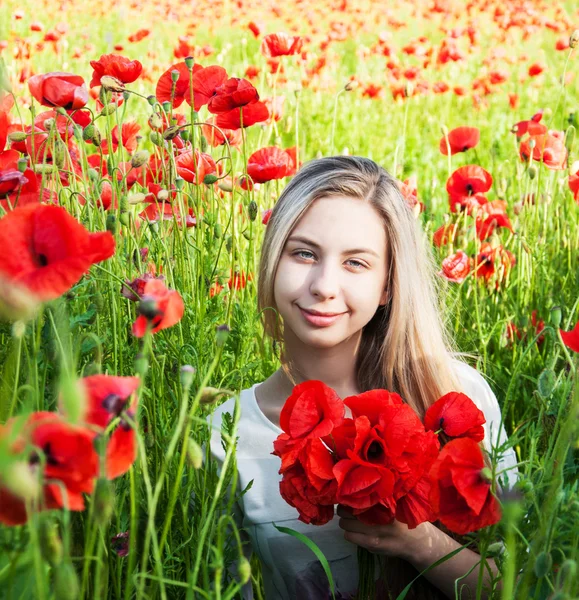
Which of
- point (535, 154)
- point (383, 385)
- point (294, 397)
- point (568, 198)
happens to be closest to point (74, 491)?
point (294, 397)

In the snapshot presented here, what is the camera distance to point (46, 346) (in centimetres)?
116

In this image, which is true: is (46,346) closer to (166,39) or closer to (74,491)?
(74,491)

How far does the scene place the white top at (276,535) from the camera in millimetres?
1546

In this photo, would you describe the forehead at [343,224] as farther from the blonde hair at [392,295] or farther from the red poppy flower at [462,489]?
the red poppy flower at [462,489]

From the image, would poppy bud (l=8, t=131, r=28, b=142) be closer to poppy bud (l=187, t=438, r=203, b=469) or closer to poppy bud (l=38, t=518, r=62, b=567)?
poppy bud (l=187, t=438, r=203, b=469)

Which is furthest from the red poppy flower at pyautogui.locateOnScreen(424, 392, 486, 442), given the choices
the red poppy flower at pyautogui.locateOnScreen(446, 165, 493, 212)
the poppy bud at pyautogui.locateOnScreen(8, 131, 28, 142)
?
the red poppy flower at pyautogui.locateOnScreen(446, 165, 493, 212)

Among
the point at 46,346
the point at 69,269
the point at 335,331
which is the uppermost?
the point at 69,269

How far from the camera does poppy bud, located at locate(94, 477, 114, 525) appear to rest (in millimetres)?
736

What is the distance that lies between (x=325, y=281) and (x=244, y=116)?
0.60 m

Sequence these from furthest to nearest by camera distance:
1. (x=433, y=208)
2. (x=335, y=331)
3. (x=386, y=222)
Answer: (x=433, y=208), (x=386, y=222), (x=335, y=331)

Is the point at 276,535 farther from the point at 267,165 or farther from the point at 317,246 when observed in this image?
the point at 267,165

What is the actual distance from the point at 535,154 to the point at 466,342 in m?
0.60

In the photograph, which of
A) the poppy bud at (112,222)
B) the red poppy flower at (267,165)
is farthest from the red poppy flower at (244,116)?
the poppy bud at (112,222)

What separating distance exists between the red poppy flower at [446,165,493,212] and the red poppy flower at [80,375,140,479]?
69.7 inches
